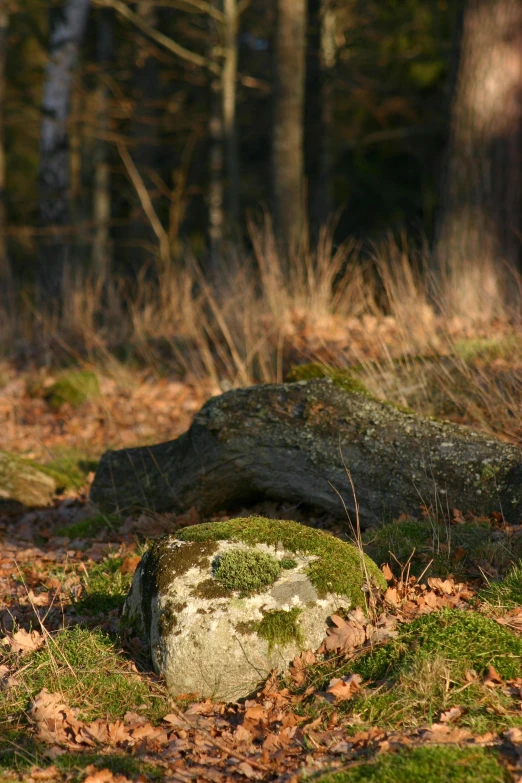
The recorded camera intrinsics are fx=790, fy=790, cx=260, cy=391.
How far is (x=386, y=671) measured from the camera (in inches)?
137

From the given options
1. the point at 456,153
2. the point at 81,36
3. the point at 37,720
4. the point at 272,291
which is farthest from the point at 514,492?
the point at 81,36

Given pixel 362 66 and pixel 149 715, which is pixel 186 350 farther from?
pixel 362 66

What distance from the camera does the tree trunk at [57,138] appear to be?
12141mm

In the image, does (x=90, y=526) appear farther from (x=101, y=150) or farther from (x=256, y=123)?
(x=256, y=123)

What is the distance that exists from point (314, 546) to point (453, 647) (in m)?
0.81

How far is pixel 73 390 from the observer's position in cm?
855

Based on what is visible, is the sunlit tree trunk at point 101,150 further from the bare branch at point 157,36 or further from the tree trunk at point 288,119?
the tree trunk at point 288,119

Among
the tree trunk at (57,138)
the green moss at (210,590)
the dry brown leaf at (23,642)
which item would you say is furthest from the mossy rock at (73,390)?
the green moss at (210,590)

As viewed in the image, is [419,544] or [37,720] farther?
[419,544]

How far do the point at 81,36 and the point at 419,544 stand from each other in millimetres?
10767

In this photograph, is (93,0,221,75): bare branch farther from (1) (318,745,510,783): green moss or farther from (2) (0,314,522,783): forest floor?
(1) (318,745,510,783): green moss

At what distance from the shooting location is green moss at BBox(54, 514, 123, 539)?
5711 mm

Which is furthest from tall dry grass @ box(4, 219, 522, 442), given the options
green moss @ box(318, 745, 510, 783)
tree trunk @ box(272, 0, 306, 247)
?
green moss @ box(318, 745, 510, 783)

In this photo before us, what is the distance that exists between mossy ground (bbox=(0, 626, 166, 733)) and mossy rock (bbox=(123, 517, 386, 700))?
0.48 feet
